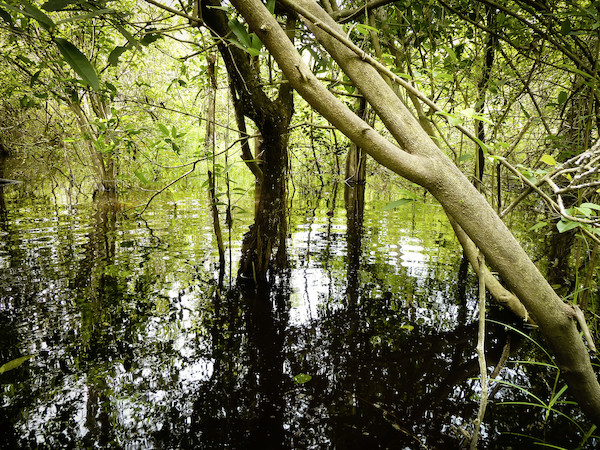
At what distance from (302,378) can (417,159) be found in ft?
Answer: 6.82

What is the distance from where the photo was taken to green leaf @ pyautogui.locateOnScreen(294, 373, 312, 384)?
2.67m

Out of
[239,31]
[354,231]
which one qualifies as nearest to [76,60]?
[239,31]

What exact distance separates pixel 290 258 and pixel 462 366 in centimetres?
298

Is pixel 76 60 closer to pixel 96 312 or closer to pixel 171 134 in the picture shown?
pixel 171 134

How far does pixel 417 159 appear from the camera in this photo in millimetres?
1219

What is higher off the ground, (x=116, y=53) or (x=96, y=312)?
(x=116, y=53)

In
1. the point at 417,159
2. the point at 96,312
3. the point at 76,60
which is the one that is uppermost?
the point at 76,60

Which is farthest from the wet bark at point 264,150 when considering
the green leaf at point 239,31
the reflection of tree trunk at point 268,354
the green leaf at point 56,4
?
the green leaf at point 56,4

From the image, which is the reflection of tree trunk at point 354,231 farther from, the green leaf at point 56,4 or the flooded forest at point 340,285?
the green leaf at point 56,4

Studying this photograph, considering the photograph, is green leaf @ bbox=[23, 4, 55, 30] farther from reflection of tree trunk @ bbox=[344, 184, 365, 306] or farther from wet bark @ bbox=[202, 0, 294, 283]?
reflection of tree trunk @ bbox=[344, 184, 365, 306]

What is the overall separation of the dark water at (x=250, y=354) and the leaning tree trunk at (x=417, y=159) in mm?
1402

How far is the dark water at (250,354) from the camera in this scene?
2211 millimetres

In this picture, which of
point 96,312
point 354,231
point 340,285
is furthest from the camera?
point 354,231

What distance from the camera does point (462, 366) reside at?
2.95 metres
